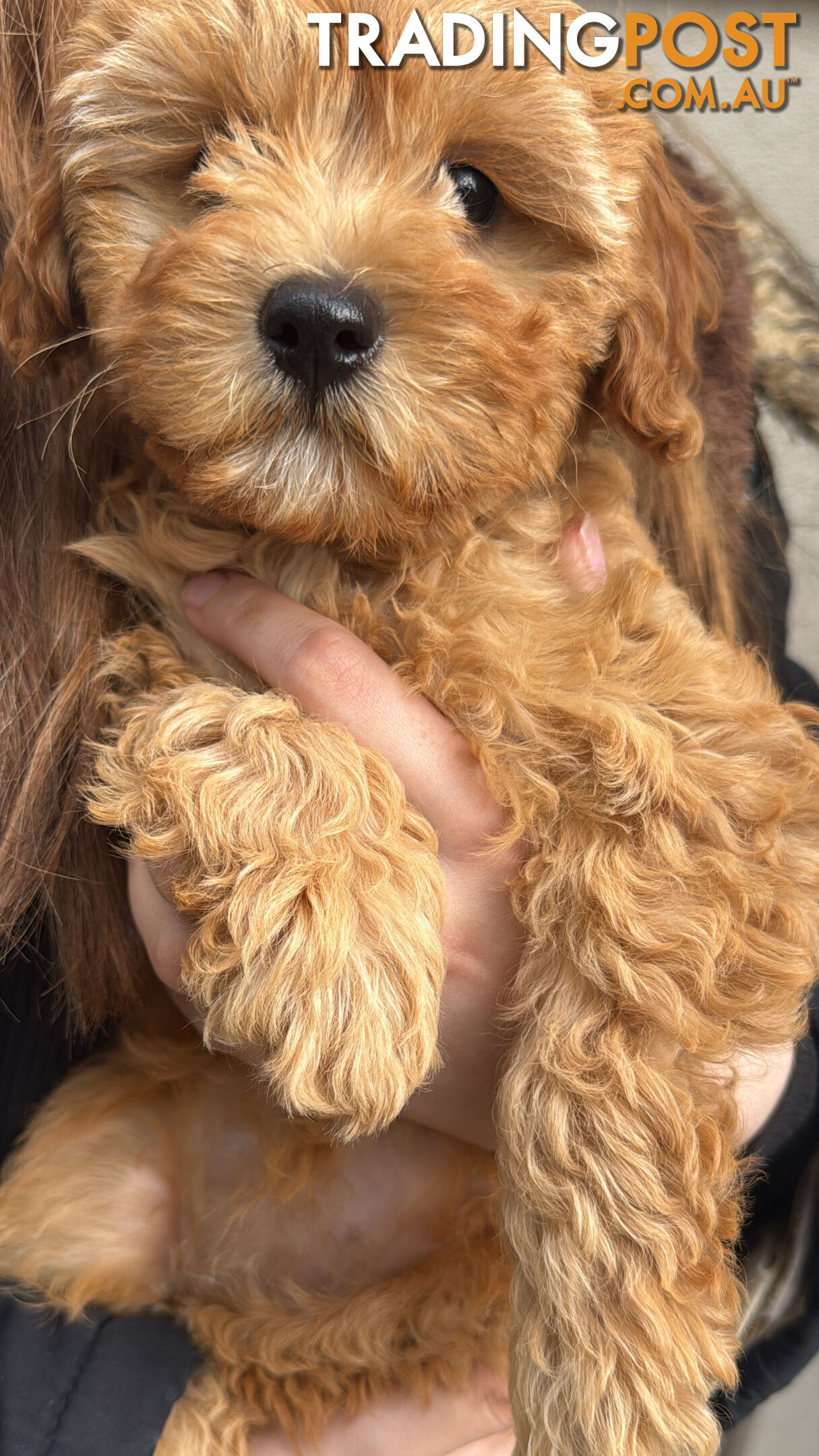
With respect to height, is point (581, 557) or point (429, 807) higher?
point (581, 557)

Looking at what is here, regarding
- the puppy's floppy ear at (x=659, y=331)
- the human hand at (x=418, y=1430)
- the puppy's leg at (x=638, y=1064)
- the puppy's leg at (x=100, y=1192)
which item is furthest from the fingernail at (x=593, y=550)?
the human hand at (x=418, y=1430)

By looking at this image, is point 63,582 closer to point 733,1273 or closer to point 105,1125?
point 105,1125

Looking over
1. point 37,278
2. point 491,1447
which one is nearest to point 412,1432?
point 491,1447

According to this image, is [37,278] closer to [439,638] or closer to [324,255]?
[324,255]

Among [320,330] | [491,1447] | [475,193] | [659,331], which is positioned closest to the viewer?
[320,330]

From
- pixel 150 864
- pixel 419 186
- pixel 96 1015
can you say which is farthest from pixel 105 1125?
pixel 419 186

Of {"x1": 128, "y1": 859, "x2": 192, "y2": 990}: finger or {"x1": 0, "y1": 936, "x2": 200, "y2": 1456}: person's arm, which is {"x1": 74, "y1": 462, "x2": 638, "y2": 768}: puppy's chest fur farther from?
{"x1": 0, "y1": 936, "x2": 200, "y2": 1456}: person's arm
